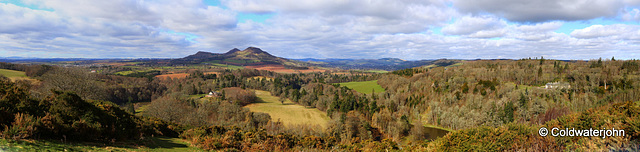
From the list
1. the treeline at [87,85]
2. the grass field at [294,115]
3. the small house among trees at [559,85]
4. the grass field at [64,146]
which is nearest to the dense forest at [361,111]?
the treeline at [87,85]

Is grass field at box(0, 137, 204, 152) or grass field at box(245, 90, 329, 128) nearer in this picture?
grass field at box(0, 137, 204, 152)

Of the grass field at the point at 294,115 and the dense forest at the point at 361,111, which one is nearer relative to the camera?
the dense forest at the point at 361,111

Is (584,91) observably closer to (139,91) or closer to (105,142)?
(105,142)

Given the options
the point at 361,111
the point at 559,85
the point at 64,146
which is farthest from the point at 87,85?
the point at 559,85

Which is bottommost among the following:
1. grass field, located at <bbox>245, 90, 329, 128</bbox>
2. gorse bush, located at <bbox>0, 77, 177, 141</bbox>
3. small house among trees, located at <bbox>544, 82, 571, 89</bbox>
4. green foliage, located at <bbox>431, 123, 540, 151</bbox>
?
grass field, located at <bbox>245, 90, 329, 128</bbox>

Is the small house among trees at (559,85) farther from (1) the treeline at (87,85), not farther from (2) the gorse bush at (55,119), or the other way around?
(1) the treeline at (87,85)

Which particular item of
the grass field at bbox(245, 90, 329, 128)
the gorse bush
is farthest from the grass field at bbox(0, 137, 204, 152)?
the grass field at bbox(245, 90, 329, 128)

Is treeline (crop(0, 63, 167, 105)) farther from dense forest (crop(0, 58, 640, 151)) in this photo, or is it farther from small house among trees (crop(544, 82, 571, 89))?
small house among trees (crop(544, 82, 571, 89))

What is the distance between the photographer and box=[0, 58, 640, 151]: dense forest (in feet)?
35.9

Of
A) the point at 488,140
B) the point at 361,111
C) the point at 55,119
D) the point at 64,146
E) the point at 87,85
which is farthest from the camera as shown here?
the point at 361,111

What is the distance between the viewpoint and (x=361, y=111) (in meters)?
96.6

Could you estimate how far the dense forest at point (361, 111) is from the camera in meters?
10.9

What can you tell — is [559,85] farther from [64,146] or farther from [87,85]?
[87,85]

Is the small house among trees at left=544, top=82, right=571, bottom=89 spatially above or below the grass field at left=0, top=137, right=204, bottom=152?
below
